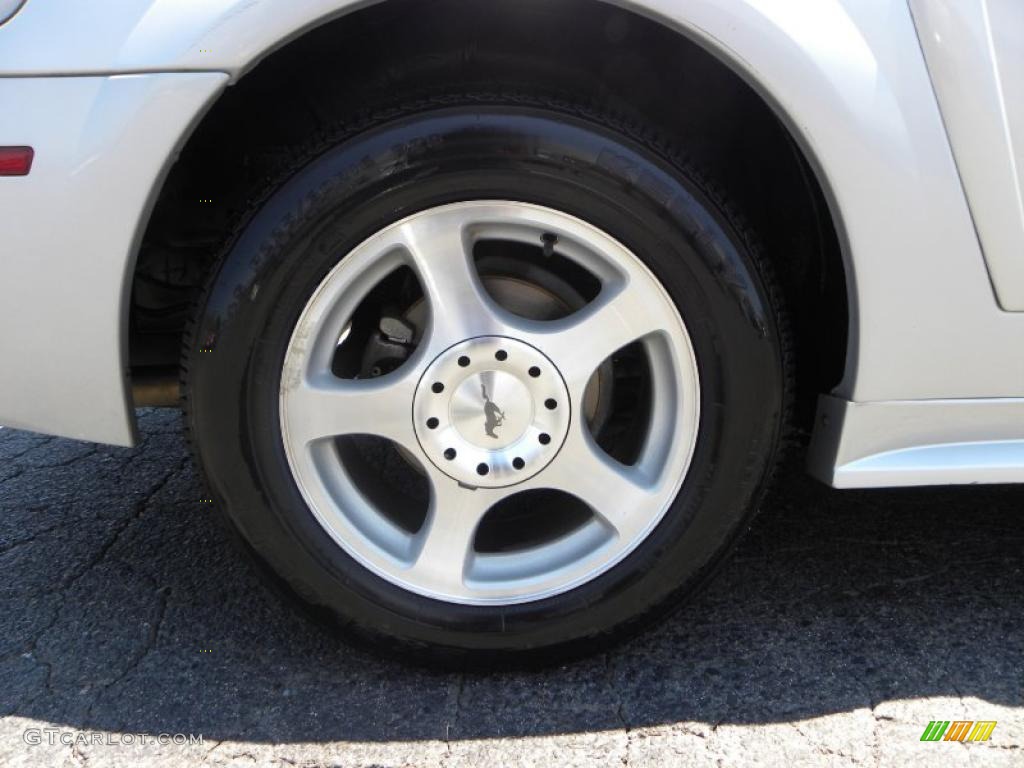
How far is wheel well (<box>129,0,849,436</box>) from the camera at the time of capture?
5.01 ft

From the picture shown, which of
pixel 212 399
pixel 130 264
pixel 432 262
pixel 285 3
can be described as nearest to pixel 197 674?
pixel 212 399

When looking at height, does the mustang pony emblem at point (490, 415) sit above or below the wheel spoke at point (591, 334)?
below

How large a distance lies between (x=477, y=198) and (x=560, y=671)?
83cm

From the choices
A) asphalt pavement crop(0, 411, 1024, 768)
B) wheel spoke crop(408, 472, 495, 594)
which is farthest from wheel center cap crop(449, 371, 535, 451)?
asphalt pavement crop(0, 411, 1024, 768)

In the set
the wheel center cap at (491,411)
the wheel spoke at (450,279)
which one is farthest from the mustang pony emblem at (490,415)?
the wheel spoke at (450,279)

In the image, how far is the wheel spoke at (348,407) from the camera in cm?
148

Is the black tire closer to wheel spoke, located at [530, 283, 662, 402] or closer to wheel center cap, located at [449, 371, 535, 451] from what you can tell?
wheel spoke, located at [530, 283, 662, 402]

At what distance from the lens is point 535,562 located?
1.61 m

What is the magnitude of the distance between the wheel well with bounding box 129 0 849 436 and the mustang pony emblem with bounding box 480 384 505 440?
1.59 feet

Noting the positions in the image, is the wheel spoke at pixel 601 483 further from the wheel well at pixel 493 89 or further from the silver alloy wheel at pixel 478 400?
the wheel well at pixel 493 89

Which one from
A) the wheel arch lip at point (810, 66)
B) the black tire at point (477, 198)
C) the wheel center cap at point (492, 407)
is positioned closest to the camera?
the wheel arch lip at point (810, 66)

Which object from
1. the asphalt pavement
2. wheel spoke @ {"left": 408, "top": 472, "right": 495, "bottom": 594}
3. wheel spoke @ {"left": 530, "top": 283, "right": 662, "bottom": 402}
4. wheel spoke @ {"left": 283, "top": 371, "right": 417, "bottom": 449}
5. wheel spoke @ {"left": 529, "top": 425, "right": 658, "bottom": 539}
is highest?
wheel spoke @ {"left": 530, "top": 283, "right": 662, "bottom": 402}

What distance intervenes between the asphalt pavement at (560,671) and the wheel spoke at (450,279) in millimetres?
534

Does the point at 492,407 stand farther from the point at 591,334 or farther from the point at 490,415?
the point at 591,334
